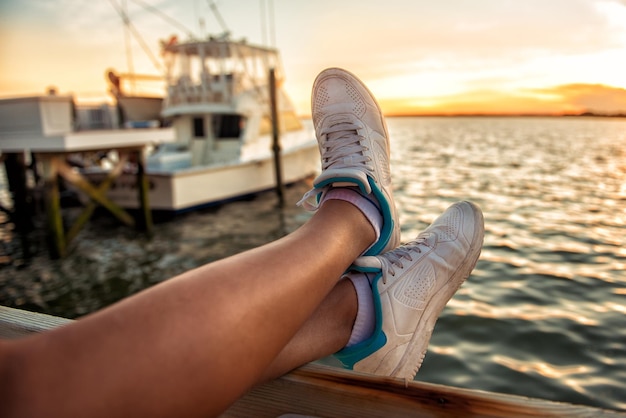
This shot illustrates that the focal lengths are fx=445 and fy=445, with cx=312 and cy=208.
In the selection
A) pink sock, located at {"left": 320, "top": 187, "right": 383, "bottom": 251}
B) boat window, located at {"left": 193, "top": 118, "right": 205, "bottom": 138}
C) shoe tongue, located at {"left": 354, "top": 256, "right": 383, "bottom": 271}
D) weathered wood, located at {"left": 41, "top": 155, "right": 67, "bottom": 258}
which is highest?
boat window, located at {"left": 193, "top": 118, "right": 205, "bottom": 138}

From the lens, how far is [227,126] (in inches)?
485

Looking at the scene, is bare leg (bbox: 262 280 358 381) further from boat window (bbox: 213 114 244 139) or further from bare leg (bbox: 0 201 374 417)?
boat window (bbox: 213 114 244 139)

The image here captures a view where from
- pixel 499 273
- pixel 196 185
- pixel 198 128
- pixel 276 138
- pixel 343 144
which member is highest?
pixel 198 128

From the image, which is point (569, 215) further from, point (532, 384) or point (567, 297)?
point (532, 384)

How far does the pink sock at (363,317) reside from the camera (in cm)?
135

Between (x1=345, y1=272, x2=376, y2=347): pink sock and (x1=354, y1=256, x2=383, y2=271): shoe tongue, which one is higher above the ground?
(x1=354, y1=256, x2=383, y2=271): shoe tongue

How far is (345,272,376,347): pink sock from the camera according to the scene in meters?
1.35

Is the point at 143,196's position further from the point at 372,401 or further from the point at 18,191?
the point at 372,401

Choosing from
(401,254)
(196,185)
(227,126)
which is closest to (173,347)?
(401,254)

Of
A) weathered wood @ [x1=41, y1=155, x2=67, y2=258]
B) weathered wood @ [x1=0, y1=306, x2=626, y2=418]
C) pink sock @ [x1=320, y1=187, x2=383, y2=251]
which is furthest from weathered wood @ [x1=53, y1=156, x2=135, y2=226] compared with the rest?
weathered wood @ [x1=0, y1=306, x2=626, y2=418]

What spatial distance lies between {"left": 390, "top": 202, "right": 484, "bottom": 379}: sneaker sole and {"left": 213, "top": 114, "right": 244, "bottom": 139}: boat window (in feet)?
36.3

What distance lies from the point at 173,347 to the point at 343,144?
132 centimetres

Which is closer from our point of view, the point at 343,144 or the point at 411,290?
the point at 411,290

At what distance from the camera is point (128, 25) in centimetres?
1231
